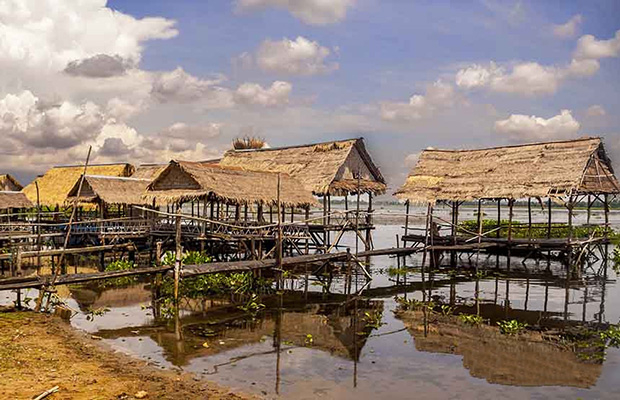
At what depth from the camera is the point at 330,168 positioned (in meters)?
25.6

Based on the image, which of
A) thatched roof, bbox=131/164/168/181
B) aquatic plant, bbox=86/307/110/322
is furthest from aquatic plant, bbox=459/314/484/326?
thatched roof, bbox=131/164/168/181

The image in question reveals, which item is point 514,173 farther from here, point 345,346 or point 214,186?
point 345,346

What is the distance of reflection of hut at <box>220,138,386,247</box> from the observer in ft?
81.9

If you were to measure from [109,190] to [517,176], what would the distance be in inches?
791

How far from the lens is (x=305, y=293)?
17250 millimetres

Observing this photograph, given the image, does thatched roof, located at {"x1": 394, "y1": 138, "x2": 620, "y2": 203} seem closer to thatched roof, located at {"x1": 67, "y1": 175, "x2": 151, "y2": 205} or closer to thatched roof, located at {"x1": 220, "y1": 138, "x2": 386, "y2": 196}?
thatched roof, located at {"x1": 220, "y1": 138, "x2": 386, "y2": 196}

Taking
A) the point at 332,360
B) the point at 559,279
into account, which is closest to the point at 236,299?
the point at 332,360

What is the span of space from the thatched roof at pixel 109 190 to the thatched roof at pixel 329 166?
254 inches

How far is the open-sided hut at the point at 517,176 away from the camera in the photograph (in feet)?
77.0

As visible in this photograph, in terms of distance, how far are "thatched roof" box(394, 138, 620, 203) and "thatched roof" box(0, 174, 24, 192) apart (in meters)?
33.5

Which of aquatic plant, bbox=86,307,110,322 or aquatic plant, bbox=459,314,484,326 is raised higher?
aquatic plant, bbox=459,314,484,326

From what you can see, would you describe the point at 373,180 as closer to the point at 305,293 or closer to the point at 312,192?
the point at 312,192

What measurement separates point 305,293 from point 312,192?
324 inches

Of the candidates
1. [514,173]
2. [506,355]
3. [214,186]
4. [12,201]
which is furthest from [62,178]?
[506,355]
